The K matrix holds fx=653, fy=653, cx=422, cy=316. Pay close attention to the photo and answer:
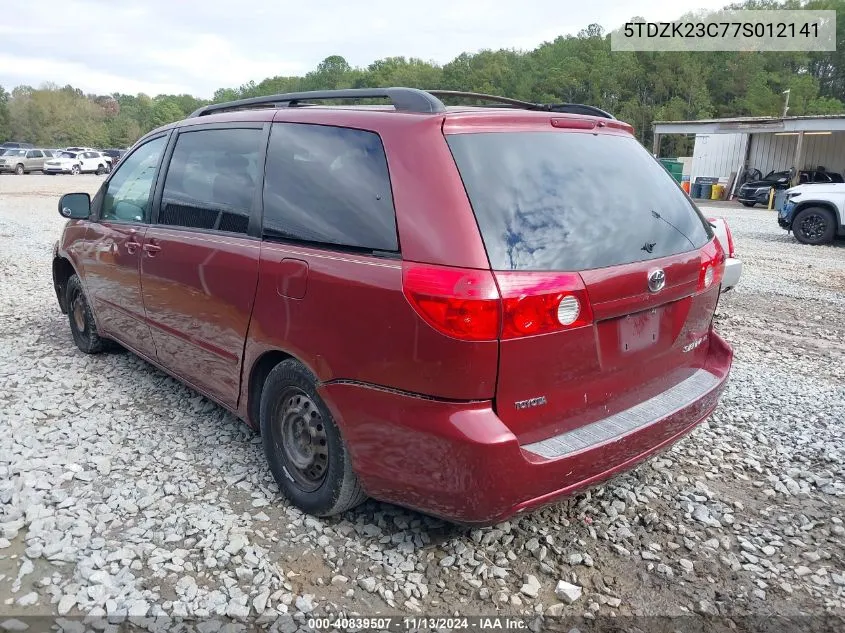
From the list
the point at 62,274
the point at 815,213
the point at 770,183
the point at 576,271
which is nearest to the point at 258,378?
the point at 576,271

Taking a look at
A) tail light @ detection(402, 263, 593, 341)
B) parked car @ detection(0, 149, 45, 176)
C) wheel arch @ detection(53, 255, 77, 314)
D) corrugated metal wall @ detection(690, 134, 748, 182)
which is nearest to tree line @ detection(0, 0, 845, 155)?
corrugated metal wall @ detection(690, 134, 748, 182)

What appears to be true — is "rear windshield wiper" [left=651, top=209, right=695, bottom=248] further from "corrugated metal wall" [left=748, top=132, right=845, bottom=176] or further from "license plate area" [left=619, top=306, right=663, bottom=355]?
"corrugated metal wall" [left=748, top=132, right=845, bottom=176]

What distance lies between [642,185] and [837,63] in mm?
85380

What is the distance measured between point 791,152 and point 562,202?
31.8 metres

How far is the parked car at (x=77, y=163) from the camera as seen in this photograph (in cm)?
3828

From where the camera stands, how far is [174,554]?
8.94 ft

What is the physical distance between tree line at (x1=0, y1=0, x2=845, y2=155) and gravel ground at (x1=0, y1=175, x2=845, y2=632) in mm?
60538

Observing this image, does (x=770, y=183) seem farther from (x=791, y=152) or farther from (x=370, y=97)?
(x=370, y=97)

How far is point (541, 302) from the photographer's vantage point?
2.30 m

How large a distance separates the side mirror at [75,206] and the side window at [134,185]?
0.19 metres

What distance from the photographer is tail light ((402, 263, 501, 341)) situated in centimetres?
223

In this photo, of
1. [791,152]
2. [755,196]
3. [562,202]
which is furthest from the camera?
[791,152]

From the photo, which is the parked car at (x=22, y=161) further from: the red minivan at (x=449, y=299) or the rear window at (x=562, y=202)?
the rear window at (x=562, y=202)

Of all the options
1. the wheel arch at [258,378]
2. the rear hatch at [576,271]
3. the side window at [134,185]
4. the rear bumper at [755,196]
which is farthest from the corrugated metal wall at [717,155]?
the wheel arch at [258,378]
